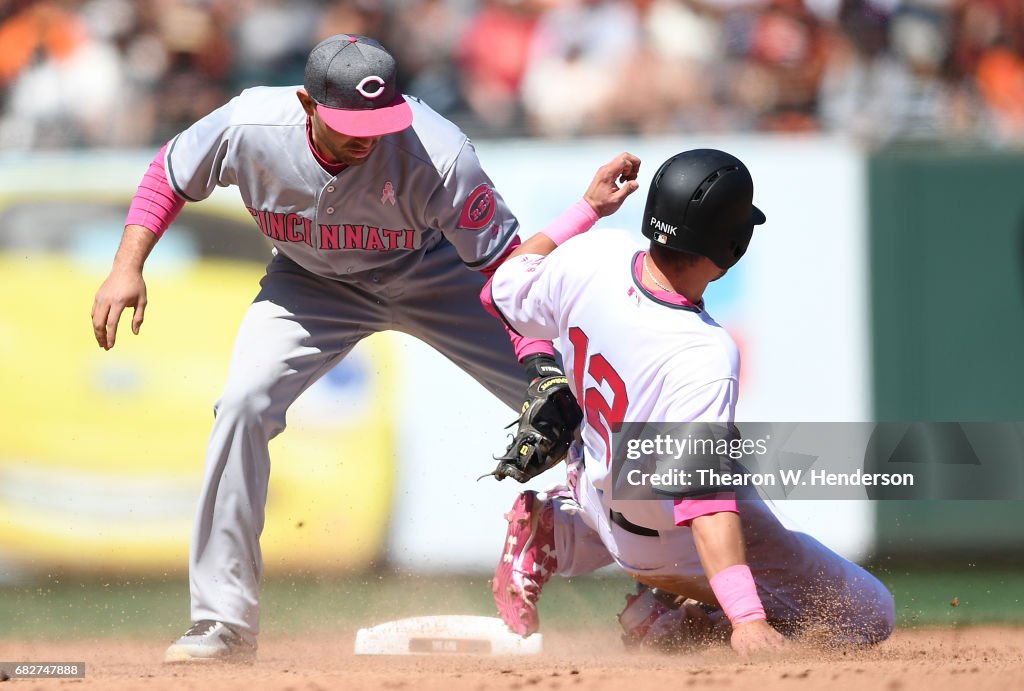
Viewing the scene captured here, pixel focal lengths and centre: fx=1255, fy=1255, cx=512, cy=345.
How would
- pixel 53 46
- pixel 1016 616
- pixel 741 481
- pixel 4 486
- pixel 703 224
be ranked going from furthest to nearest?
pixel 53 46 → pixel 4 486 → pixel 1016 616 → pixel 741 481 → pixel 703 224

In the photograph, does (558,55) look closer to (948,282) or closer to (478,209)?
(948,282)

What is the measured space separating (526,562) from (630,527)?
0.56m

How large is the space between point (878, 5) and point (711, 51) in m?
1.11

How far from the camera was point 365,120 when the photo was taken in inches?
157

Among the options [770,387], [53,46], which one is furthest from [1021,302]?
[53,46]

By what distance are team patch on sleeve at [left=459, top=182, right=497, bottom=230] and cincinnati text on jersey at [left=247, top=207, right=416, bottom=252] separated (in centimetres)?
23

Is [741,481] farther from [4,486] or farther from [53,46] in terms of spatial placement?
[53,46]

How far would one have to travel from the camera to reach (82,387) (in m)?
6.40

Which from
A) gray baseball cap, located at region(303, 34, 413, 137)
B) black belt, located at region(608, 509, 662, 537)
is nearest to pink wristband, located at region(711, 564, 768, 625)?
black belt, located at region(608, 509, 662, 537)

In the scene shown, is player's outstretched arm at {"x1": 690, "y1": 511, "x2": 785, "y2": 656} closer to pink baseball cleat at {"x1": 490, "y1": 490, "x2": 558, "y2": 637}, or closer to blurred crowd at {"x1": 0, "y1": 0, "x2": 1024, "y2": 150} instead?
pink baseball cleat at {"x1": 490, "y1": 490, "x2": 558, "y2": 637}

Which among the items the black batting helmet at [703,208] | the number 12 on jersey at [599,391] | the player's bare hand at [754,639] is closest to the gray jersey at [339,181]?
the number 12 on jersey at [599,391]

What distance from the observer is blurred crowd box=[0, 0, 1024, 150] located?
7270 mm

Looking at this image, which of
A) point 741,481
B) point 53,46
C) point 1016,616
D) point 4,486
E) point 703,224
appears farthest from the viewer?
point 53,46

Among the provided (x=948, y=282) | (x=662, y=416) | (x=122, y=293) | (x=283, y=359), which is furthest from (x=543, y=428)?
(x=948, y=282)
